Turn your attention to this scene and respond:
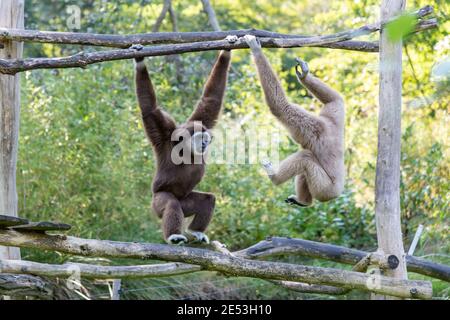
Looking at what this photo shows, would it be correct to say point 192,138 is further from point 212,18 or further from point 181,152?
point 212,18

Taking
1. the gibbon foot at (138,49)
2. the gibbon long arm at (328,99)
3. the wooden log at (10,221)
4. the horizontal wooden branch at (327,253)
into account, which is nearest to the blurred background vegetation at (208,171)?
the horizontal wooden branch at (327,253)

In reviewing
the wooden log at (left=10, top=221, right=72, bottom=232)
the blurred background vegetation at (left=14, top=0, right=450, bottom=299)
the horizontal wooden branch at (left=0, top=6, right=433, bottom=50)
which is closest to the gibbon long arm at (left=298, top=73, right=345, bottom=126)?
the horizontal wooden branch at (left=0, top=6, right=433, bottom=50)

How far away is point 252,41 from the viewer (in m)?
4.67

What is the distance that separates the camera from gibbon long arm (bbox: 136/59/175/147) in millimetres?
4969

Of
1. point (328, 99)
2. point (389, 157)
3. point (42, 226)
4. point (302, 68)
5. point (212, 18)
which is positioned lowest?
point (42, 226)

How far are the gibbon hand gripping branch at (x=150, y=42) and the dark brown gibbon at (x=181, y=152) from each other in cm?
36

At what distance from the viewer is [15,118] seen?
502 cm

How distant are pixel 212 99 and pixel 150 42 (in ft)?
2.57

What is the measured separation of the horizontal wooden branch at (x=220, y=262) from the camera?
4.07m

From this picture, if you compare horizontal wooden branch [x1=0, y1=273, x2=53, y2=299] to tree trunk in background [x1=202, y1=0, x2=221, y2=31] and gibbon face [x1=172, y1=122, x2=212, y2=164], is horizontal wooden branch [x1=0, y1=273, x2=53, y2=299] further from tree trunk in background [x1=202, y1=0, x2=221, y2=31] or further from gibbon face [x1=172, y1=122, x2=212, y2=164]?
tree trunk in background [x1=202, y1=0, x2=221, y2=31]

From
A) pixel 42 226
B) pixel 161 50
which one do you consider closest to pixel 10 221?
pixel 42 226

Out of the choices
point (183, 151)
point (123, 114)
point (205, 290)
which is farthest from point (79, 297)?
point (183, 151)

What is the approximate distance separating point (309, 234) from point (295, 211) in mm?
402

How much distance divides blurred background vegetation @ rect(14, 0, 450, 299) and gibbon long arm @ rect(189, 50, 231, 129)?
7.27ft
